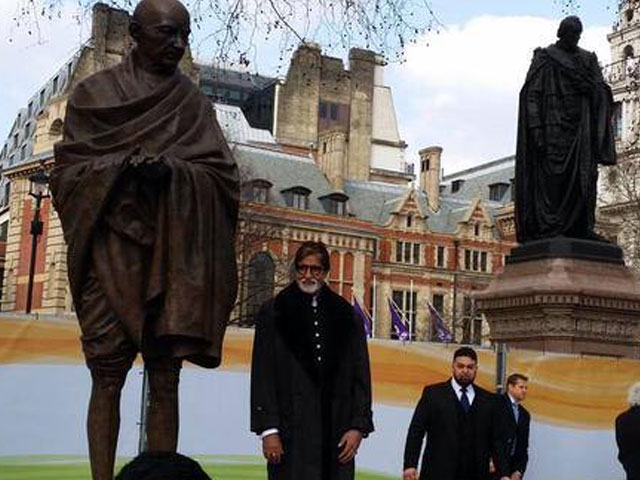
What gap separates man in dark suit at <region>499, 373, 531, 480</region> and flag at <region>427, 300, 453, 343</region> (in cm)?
4976

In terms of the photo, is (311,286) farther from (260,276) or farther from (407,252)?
(407,252)

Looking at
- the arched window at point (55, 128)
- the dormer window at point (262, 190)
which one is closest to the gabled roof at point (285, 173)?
the dormer window at point (262, 190)

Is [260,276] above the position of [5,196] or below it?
below

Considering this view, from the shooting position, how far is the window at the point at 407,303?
73.2 m

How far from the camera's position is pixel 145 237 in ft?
17.3

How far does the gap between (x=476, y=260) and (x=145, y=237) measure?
238 ft

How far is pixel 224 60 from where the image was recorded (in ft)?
32.3

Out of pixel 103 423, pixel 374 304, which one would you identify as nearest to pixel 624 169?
pixel 103 423

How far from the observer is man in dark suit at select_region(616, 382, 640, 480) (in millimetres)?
9523

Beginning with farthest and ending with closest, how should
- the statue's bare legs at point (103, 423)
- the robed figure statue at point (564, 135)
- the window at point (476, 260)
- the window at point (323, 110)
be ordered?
the window at point (323, 110), the window at point (476, 260), the robed figure statue at point (564, 135), the statue's bare legs at point (103, 423)

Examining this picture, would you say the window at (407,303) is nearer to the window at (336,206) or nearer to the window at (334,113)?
the window at (336,206)

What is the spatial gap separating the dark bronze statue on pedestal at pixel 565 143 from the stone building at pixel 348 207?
3997 centimetres

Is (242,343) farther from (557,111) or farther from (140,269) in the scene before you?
(140,269)

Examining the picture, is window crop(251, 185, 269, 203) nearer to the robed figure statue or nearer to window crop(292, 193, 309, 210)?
window crop(292, 193, 309, 210)
